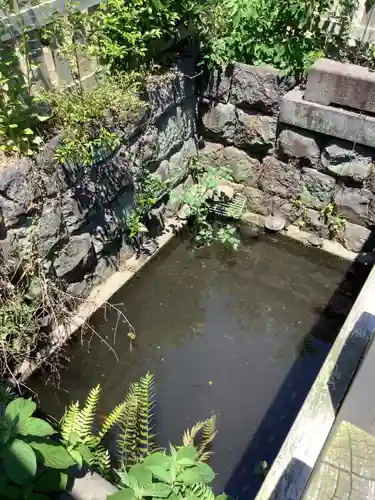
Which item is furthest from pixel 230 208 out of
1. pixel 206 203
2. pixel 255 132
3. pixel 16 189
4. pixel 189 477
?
pixel 189 477

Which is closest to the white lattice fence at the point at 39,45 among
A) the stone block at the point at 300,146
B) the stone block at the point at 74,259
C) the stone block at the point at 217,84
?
the stone block at the point at 74,259

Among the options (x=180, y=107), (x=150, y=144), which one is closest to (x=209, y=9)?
(x=180, y=107)

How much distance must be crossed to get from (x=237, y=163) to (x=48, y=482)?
3.81 m

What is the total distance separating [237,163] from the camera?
16.6 feet

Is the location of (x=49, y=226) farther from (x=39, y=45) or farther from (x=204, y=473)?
(x=204, y=473)

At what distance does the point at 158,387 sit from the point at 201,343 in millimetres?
525

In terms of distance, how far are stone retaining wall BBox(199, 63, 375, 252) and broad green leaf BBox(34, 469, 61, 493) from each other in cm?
353

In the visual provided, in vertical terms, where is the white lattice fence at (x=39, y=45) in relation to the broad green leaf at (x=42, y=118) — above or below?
above

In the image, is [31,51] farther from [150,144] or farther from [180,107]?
[180,107]

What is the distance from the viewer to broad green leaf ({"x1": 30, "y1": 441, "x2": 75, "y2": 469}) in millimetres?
1854

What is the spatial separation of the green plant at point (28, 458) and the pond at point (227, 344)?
1482 mm

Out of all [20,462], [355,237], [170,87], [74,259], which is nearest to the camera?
[20,462]

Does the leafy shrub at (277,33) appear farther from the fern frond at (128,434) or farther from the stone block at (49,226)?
the fern frond at (128,434)

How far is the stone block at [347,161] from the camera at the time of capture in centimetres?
430
